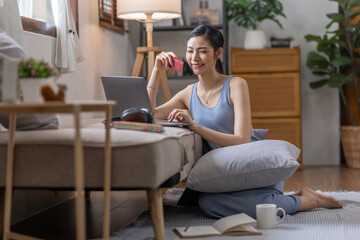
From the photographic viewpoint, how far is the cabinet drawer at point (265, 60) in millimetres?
4711

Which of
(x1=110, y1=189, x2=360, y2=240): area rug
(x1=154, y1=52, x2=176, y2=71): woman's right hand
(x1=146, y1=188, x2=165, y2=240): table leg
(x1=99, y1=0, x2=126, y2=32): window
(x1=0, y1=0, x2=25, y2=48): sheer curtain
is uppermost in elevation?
(x1=99, y1=0, x2=126, y2=32): window

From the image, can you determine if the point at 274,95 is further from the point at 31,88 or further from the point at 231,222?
the point at 31,88

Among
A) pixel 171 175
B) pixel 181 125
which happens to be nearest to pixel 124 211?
pixel 181 125

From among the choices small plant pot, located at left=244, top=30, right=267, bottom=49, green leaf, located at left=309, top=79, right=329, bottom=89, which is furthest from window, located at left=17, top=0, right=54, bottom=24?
green leaf, located at left=309, top=79, right=329, bottom=89

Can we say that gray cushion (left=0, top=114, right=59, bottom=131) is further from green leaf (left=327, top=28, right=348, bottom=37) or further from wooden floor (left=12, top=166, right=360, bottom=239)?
green leaf (left=327, top=28, right=348, bottom=37)

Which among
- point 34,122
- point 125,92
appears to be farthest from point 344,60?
point 34,122

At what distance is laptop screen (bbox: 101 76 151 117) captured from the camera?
8.89 feet

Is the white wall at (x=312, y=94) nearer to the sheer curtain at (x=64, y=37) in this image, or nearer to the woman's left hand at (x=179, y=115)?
the sheer curtain at (x=64, y=37)

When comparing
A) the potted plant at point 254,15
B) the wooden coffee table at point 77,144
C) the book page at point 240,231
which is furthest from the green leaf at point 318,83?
the wooden coffee table at point 77,144

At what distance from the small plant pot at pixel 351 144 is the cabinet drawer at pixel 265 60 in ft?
2.18

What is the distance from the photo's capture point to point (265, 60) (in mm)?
4730

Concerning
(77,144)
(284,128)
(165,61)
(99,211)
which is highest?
(165,61)

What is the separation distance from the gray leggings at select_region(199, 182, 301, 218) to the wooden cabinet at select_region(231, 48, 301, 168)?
7.09ft

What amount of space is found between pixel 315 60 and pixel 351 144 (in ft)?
2.48
